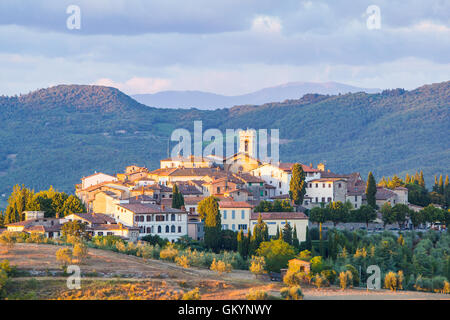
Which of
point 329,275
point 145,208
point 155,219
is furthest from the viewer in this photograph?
point 145,208

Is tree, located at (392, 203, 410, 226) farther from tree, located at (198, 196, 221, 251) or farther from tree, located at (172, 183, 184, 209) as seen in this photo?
tree, located at (172, 183, 184, 209)

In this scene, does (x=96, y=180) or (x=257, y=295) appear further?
(x=96, y=180)

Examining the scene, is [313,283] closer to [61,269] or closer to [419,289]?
[419,289]

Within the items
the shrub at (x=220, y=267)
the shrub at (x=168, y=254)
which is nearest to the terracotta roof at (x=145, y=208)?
the shrub at (x=168, y=254)

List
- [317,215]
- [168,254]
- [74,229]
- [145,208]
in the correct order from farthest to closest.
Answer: [317,215]
[145,208]
[74,229]
[168,254]

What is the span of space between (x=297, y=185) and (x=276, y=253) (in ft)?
57.2

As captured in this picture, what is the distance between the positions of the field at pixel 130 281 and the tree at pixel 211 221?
9.26 m

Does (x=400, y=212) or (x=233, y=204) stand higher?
(x=233, y=204)

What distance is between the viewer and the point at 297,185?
281 feet

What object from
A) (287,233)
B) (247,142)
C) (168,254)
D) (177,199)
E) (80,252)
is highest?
(247,142)

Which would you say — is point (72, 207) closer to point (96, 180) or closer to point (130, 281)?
point (96, 180)

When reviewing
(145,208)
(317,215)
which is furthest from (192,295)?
(317,215)

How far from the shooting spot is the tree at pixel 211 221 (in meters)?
74.0
